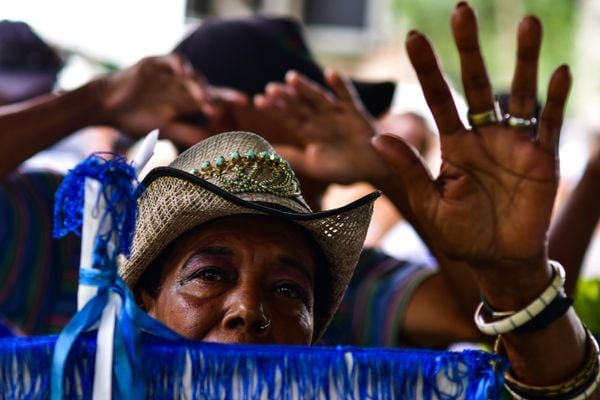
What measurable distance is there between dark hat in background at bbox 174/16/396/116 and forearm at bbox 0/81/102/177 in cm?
48

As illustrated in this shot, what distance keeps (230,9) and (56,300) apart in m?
6.19

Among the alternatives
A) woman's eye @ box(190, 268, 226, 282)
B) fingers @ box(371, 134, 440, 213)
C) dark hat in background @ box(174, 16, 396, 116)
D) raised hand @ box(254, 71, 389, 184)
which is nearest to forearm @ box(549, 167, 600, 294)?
raised hand @ box(254, 71, 389, 184)

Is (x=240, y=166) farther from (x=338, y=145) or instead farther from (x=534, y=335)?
(x=338, y=145)

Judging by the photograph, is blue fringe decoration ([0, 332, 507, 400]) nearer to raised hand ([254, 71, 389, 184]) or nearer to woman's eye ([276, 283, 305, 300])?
woman's eye ([276, 283, 305, 300])

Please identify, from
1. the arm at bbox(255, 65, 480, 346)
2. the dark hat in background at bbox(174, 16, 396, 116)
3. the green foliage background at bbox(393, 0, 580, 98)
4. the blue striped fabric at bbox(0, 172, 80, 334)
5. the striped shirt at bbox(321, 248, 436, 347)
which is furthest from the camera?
the green foliage background at bbox(393, 0, 580, 98)

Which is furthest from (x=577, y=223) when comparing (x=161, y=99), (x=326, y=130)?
(x=161, y=99)

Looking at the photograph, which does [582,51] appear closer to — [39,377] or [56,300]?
[56,300]

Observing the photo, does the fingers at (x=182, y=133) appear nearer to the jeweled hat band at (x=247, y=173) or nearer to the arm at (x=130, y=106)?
the arm at (x=130, y=106)

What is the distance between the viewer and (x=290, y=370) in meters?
1.58

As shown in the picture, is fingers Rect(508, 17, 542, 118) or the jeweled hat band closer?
fingers Rect(508, 17, 542, 118)

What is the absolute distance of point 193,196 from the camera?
1973mm

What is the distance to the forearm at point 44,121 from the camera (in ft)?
10.4

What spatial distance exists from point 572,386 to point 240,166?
753 mm

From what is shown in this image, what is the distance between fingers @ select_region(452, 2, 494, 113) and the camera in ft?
6.43
